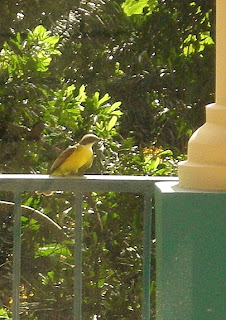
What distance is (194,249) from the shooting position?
2.48 ft

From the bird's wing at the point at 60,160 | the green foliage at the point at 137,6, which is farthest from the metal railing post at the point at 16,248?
the green foliage at the point at 137,6

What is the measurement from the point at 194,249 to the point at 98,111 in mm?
2065

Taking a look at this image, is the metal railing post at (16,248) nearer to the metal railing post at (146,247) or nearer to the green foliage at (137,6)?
the metal railing post at (146,247)

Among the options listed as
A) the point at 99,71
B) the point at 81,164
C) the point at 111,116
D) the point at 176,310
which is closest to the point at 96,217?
the point at 111,116

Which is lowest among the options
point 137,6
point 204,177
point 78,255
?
point 78,255

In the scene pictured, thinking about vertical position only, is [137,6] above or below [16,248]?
above

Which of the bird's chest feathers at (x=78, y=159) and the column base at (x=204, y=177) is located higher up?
the column base at (x=204, y=177)

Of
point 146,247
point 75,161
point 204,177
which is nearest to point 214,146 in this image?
point 204,177

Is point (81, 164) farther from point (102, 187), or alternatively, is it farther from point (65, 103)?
point (65, 103)

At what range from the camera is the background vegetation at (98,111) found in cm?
269

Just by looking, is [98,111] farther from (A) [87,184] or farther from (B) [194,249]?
(B) [194,249]

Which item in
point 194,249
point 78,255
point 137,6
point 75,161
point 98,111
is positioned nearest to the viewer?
point 194,249

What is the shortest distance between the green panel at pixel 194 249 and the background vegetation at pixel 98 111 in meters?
1.77

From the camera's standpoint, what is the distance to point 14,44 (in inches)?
110
